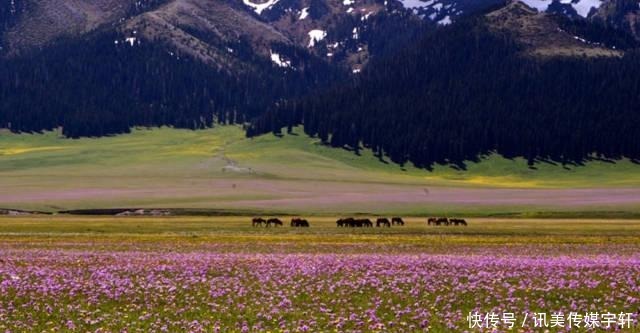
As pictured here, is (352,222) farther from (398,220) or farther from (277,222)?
(277,222)

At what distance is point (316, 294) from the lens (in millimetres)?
25312

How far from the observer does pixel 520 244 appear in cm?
5150

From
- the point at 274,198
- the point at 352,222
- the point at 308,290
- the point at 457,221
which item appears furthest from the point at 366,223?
the point at 274,198

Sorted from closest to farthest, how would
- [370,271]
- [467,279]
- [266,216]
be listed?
[467,279] → [370,271] → [266,216]

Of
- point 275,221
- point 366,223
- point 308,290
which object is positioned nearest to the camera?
point 308,290

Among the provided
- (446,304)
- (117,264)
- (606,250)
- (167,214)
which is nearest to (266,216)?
(167,214)

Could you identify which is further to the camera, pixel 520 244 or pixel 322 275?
pixel 520 244

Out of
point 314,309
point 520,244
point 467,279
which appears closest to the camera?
point 314,309

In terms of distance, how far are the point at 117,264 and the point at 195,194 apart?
352 feet

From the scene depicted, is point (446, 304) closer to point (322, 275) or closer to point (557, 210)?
point (322, 275)

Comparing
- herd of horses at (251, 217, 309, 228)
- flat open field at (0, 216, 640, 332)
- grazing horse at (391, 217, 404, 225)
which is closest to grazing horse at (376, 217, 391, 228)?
grazing horse at (391, 217, 404, 225)

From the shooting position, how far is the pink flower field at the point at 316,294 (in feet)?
67.2

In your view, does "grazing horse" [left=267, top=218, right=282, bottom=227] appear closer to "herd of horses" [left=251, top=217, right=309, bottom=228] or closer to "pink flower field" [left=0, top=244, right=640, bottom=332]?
"herd of horses" [left=251, top=217, right=309, bottom=228]

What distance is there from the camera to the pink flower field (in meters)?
20.5
